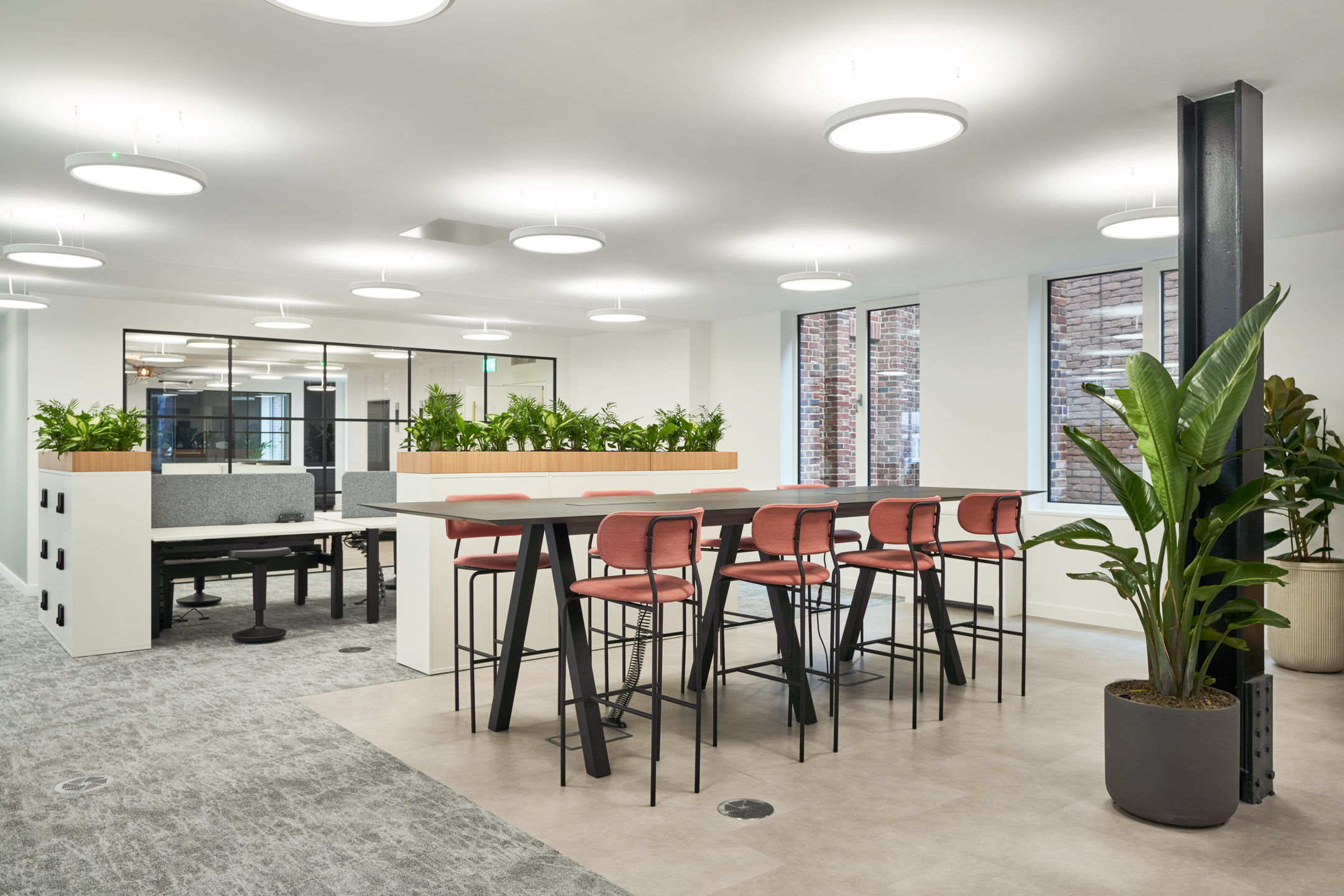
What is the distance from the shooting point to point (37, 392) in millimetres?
8320

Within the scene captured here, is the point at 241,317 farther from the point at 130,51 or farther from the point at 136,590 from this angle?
the point at 130,51

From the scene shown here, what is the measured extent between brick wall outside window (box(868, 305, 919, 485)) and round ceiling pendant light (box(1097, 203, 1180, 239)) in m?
3.84

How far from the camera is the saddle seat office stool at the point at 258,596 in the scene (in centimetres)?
618

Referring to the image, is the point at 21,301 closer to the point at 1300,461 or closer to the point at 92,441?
the point at 92,441

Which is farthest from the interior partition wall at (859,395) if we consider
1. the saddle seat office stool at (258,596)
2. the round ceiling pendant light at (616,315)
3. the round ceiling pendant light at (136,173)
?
the round ceiling pendant light at (136,173)

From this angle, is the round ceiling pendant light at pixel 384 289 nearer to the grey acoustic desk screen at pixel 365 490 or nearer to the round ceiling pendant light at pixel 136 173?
the grey acoustic desk screen at pixel 365 490

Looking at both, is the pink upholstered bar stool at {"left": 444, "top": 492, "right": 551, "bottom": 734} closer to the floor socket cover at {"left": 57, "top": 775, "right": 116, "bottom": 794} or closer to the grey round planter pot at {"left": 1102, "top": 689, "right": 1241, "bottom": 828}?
the floor socket cover at {"left": 57, "top": 775, "right": 116, "bottom": 794}

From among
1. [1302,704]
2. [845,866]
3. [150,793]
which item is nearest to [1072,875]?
[845,866]

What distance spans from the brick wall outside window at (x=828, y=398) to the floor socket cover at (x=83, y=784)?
711 centimetres

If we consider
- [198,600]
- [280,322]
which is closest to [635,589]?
[198,600]

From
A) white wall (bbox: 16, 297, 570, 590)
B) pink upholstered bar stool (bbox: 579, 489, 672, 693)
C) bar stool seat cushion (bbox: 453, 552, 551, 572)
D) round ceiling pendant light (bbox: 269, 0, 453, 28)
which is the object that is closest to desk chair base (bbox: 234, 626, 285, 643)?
pink upholstered bar stool (bbox: 579, 489, 672, 693)

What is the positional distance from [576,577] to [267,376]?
23.1 ft

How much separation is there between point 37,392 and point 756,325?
22.6 feet

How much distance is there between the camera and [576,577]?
4.26m
